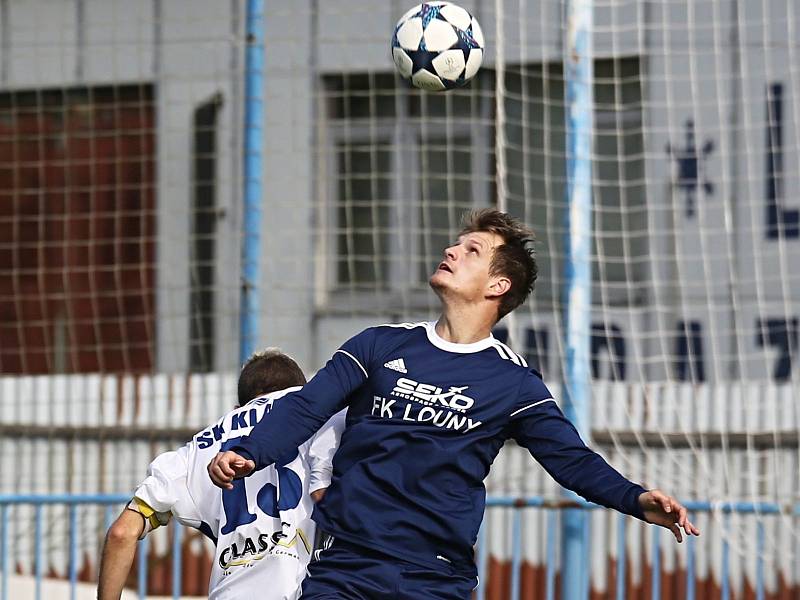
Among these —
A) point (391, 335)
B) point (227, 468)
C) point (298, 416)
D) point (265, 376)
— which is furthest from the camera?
point (265, 376)

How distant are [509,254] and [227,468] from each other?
1.18 metres

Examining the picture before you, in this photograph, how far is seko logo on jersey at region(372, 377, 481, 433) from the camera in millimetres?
4008

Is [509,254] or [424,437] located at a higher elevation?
[509,254]

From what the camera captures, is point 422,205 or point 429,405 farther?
point 422,205

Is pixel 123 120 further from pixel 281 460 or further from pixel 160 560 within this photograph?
pixel 281 460

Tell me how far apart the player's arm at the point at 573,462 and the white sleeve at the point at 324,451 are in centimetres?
55

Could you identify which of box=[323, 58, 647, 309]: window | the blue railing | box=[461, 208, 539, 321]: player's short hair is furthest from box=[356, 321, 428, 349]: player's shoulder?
box=[323, 58, 647, 309]: window

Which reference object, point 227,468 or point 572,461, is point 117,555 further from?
point 572,461

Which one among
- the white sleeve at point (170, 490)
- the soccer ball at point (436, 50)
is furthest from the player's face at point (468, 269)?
the soccer ball at point (436, 50)

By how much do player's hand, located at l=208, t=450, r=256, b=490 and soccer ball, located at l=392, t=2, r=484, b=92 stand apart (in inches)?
90.5

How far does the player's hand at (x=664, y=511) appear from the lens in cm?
373

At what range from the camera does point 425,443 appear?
13.1ft

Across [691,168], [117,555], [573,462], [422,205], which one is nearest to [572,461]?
[573,462]

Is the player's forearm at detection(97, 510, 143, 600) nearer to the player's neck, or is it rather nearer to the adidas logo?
the adidas logo
